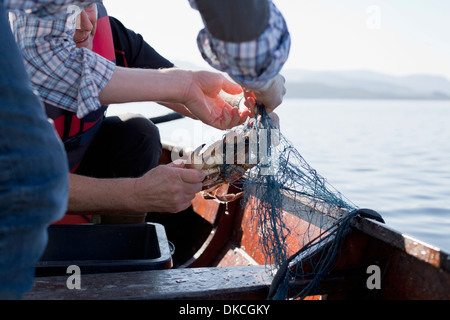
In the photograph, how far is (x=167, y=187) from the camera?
73.4 inches

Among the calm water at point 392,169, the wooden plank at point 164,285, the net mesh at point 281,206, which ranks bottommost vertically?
the calm water at point 392,169

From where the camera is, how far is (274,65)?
1222 mm

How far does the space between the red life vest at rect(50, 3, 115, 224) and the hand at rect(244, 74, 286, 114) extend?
99 cm

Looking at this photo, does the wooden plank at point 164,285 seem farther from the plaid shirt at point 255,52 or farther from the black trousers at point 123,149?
the black trousers at point 123,149

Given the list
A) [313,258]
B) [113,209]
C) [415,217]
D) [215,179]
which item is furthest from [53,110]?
[415,217]

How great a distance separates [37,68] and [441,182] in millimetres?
6979

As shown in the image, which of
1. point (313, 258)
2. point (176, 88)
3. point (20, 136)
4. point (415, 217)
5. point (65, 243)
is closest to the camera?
point (20, 136)

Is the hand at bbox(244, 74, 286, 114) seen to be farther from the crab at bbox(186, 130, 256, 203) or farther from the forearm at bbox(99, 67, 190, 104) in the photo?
the forearm at bbox(99, 67, 190, 104)

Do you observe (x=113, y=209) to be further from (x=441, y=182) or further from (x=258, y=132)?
(x=441, y=182)

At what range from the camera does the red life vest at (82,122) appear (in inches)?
87.8

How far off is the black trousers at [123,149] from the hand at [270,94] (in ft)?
3.27

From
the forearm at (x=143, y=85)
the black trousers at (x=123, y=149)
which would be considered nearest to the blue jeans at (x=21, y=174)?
the forearm at (x=143, y=85)

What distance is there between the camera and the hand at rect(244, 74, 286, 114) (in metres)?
1.50

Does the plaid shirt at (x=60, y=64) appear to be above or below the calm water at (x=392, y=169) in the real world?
above
